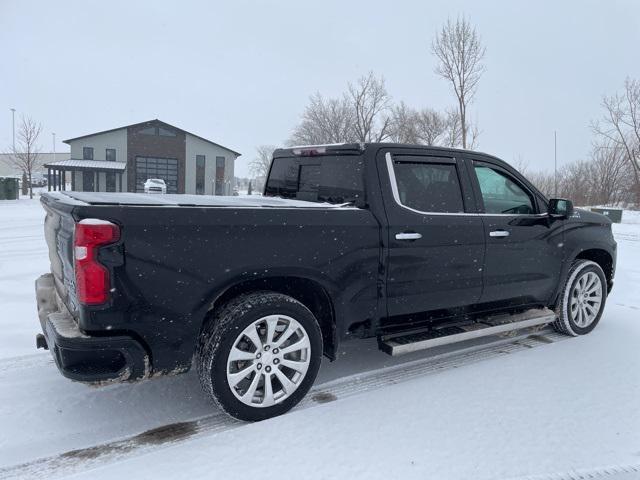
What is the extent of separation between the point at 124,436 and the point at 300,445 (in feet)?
3.55

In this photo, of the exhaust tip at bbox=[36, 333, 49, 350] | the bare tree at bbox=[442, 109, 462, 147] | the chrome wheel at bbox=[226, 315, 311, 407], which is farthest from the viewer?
the bare tree at bbox=[442, 109, 462, 147]

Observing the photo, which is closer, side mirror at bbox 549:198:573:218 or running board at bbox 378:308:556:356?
running board at bbox 378:308:556:356

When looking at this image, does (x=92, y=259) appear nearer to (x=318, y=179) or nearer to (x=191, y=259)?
(x=191, y=259)

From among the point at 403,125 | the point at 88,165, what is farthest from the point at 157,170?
the point at 403,125

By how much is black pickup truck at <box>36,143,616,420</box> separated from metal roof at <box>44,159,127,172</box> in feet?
138

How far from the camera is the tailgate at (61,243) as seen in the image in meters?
2.90

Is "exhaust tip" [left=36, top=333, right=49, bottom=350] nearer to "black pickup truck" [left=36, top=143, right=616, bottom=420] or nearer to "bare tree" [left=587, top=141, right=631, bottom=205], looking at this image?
"black pickup truck" [left=36, top=143, right=616, bottom=420]

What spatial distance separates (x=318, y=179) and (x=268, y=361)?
166 cm

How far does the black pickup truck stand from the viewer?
2812mm

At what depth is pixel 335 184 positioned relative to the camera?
4.03 meters

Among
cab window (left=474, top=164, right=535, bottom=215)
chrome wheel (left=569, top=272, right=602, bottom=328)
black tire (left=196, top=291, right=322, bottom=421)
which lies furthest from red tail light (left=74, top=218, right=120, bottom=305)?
chrome wheel (left=569, top=272, right=602, bottom=328)

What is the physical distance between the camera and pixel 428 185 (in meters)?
4.04

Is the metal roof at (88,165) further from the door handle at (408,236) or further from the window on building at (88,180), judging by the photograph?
the door handle at (408,236)

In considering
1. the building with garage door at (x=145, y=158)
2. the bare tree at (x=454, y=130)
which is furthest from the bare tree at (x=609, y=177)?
the building with garage door at (x=145, y=158)
